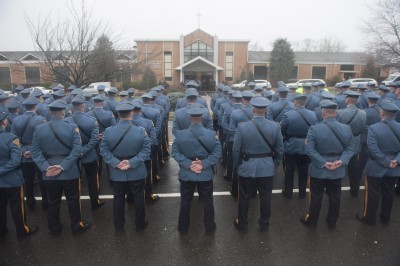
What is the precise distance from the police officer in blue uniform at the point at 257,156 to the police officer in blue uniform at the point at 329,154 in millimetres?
545

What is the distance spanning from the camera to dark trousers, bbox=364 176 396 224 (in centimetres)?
468

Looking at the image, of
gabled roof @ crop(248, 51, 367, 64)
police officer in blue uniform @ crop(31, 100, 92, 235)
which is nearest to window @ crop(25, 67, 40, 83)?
police officer in blue uniform @ crop(31, 100, 92, 235)

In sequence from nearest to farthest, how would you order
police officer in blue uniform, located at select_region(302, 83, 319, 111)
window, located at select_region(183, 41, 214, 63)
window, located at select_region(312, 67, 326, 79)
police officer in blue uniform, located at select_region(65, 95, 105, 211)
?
police officer in blue uniform, located at select_region(65, 95, 105, 211) < police officer in blue uniform, located at select_region(302, 83, 319, 111) < window, located at select_region(183, 41, 214, 63) < window, located at select_region(312, 67, 326, 79)

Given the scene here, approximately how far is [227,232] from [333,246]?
1.56 m

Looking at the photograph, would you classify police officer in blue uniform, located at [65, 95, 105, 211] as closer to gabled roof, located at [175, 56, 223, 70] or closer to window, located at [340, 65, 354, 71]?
gabled roof, located at [175, 56, 223, 70]

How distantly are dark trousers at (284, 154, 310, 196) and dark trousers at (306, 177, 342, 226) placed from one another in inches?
48.0

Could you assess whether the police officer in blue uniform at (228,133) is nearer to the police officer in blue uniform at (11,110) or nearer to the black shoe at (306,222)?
the black shoe at (306,222)

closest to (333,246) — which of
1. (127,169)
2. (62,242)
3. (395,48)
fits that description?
(127,169)

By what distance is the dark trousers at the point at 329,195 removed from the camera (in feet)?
15.0

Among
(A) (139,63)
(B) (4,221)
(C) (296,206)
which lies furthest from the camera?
(A) (139,63)

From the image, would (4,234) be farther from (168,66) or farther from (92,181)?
(168,66)

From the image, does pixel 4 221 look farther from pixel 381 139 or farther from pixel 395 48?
pixel 395 48

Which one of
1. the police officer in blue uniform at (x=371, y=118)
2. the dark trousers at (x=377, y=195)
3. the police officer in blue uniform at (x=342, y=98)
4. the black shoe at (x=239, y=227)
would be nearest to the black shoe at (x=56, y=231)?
the black shoe at (x=239, y=227)

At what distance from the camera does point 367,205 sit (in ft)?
15.7
